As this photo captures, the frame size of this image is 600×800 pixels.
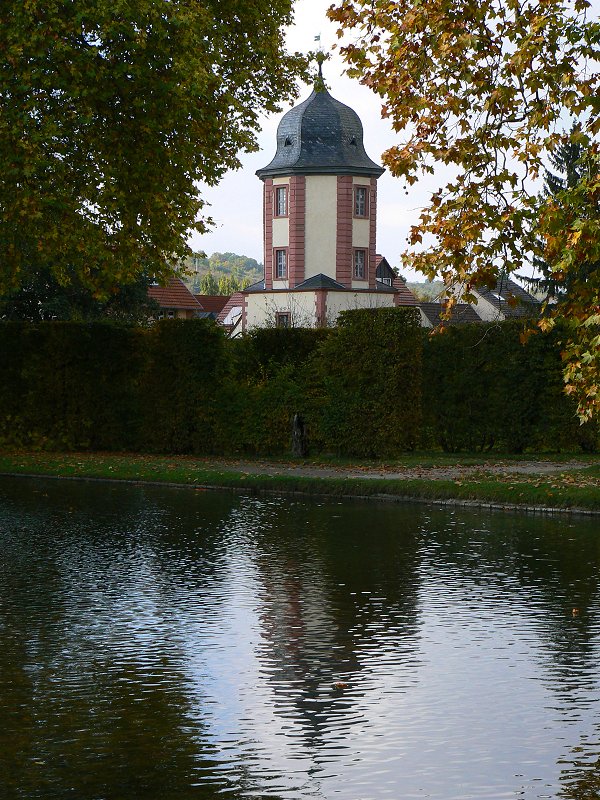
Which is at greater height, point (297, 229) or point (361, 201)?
point (361, 201)

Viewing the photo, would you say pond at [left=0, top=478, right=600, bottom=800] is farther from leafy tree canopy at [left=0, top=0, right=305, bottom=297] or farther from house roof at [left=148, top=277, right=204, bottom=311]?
house roof at [left=148, top=277, right=204, bottom=311]

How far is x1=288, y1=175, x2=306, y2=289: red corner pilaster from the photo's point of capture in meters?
73.2

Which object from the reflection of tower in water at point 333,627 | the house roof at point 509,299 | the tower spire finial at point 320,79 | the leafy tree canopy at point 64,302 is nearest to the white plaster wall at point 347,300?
the house roof at point 509,299

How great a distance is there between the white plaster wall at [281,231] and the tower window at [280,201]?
11.6 inches

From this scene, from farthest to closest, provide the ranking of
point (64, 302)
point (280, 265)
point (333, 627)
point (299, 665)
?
point (280, 265) < point (64, 302) < point (333, 627) < point (299, 665)

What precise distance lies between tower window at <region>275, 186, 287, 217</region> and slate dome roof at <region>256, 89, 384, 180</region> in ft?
2.98

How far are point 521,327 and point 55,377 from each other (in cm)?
1113

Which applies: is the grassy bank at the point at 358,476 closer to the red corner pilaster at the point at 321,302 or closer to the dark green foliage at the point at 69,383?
the dark green foliage at the point at 69,383

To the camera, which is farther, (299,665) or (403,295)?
(403,295)

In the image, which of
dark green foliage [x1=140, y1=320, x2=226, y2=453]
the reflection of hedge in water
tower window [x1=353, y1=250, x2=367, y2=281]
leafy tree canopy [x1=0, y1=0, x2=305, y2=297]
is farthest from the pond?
tower window [x1=353, y1=250, x2=367, y2=281]

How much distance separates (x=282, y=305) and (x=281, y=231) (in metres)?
4.32

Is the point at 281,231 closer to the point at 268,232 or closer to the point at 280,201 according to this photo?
the point at 268,232

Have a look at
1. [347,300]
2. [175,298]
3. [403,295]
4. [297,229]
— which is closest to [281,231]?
[297,229]

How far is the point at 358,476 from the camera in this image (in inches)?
905
